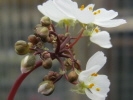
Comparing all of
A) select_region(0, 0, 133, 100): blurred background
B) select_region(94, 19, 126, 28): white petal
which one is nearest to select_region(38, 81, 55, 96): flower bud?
select_region(94, 19, 126, 28): white petal

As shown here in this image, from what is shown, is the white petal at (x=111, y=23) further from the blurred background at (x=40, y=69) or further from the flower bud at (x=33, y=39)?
the blurred background at (x=40, y=69)

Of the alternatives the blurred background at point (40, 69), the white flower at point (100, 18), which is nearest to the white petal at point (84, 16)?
the white flower at point (100, 18)

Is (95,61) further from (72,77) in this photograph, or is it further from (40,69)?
(40,69)

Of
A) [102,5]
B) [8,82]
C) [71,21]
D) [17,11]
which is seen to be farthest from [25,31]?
[71,21]

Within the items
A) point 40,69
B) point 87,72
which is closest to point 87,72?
point 87,72

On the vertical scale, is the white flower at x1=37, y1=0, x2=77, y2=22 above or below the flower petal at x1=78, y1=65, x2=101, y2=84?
above

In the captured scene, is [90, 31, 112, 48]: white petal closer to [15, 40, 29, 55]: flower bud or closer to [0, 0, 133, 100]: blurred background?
[15, 40, 29, 55]: flower bud

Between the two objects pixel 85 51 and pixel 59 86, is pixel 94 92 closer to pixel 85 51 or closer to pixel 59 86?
pixel 85 51
